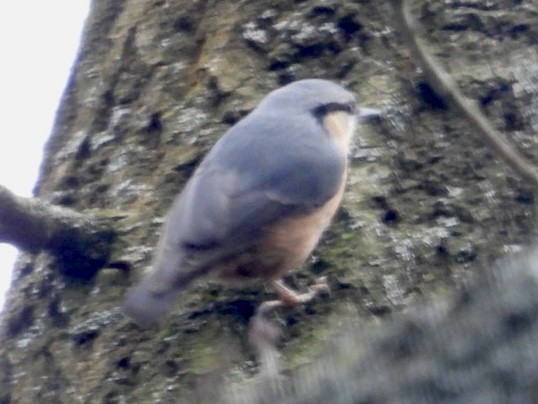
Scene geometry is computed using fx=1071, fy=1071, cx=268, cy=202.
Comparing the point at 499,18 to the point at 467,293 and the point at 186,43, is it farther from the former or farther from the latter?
the point at 467,293

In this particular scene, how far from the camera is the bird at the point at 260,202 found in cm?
208

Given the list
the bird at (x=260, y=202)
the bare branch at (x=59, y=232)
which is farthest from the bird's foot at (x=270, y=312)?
the bare branch at (x=59, y=232)

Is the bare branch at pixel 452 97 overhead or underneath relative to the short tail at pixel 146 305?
overhead

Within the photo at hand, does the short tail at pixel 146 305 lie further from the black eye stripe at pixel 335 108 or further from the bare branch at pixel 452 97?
the bare branch at pixel 452 97

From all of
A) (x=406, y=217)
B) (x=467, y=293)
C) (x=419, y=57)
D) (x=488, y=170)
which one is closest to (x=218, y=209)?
(x=406, y=217)

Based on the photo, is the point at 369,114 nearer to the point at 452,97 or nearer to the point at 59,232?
the point at 59,232

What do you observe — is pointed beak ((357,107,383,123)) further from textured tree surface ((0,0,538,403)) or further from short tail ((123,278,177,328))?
short tail ((123,278,177,328))

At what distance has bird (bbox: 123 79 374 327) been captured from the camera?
2.08 metres

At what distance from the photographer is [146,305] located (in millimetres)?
1880

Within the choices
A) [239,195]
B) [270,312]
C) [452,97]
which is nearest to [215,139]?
[239,195]

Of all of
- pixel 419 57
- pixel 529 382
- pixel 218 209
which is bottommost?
pixel 218 209

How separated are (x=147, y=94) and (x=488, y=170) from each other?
0.79 meters

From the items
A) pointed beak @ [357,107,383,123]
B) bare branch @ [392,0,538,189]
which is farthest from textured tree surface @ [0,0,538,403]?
bare branch @ [392,0,538,189]

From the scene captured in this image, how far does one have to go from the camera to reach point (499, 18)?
229 centimetres
